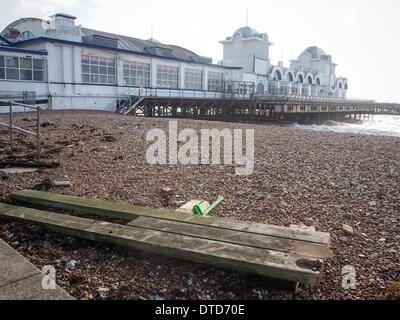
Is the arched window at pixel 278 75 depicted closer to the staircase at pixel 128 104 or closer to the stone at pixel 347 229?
the staircase at pixel 128 104

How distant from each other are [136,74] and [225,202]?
28.6 meters

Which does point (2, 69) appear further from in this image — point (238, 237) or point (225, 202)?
point (238, 237)

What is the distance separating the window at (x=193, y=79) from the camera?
127 ft

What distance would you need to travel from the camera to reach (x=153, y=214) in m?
4.29

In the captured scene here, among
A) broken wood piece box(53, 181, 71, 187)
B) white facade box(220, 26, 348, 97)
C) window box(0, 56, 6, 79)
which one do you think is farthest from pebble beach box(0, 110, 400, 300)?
white facade box(220, 26, 348, 97)

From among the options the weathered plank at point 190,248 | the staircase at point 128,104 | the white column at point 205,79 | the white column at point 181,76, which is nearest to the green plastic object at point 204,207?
the weathered plank at point 190,248

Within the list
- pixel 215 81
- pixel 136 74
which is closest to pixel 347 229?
pixel 136 74

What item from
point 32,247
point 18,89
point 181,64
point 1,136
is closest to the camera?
point 32,247

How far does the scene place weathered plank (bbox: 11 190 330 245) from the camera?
12.1 feet

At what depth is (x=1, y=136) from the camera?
10492 mm

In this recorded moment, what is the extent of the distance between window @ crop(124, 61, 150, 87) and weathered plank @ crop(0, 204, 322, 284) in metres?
28.5
